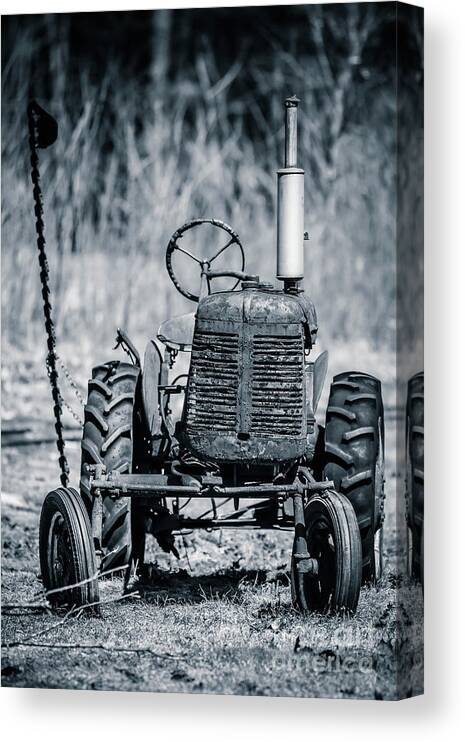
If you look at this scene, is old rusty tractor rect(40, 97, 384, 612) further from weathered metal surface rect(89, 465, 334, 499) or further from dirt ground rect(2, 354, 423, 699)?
dirt ground rect(2, 354, 423, 699)

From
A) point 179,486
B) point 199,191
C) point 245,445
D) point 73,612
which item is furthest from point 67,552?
point 199,191

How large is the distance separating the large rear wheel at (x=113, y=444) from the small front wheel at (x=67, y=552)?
1.05 ft

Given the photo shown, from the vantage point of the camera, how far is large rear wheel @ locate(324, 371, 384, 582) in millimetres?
7863

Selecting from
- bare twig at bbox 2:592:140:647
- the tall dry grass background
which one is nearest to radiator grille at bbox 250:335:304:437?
bare twig at bbox 2:592:140:647

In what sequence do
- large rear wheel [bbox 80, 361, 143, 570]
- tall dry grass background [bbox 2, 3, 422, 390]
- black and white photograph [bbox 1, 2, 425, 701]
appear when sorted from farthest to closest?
tall dry grass background [bbox 2, 3, 422, 390]
large rear wheel [bbox 80, 361, 143, 570]
black and white photograph [bbox 1, 2, 425, 701]

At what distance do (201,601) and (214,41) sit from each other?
4.85 m

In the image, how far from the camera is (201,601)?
8.24 m

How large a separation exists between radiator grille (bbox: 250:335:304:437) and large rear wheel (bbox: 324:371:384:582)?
0.39m

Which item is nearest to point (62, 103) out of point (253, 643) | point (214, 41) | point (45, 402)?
point (214, 41)

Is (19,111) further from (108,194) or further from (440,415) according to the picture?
(108,194)

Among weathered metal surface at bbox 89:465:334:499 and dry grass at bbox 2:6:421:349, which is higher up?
dry grass at bbox 2:6:421:349

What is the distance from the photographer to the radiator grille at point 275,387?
750cm

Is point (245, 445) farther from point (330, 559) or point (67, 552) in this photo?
point (67, 552)

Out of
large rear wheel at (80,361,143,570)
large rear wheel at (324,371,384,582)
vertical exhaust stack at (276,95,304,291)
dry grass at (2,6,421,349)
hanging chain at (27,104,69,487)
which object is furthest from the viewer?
dry grass at (2,6,421,349)
